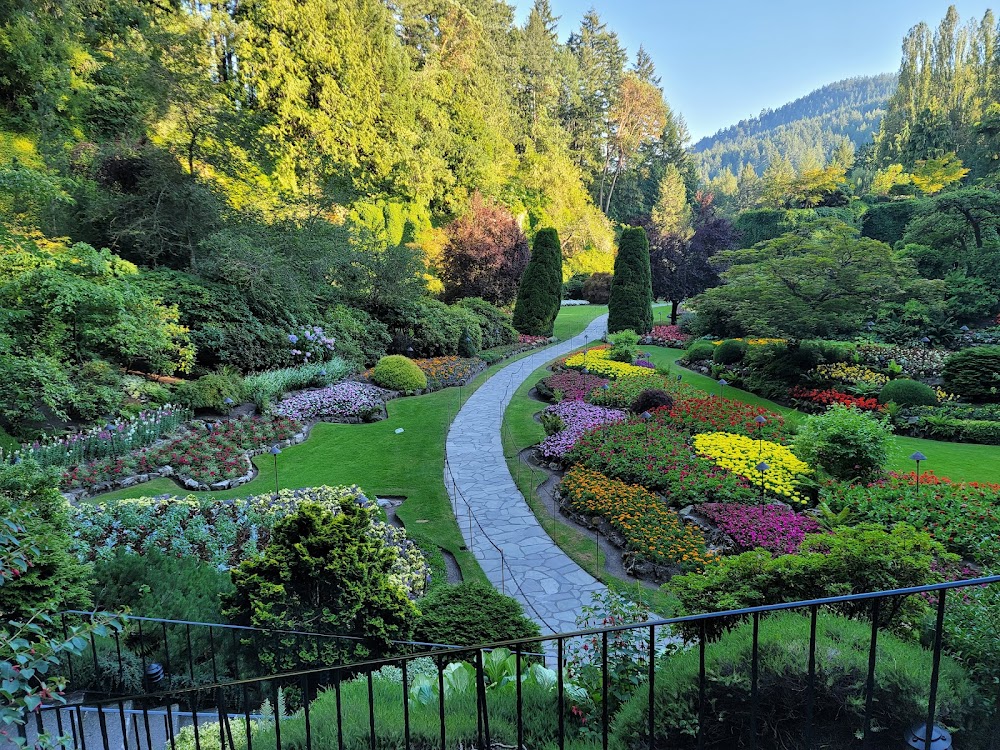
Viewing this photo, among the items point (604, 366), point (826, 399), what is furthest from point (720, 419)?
point (604, 366)

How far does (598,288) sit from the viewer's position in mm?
36438

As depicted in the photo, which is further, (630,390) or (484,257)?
(484,257)

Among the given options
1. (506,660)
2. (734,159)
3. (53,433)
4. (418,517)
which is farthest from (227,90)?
(734,159)

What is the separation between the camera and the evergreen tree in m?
23.5

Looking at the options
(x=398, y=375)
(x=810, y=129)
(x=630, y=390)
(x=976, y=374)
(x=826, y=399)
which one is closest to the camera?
(x=976, y=374)

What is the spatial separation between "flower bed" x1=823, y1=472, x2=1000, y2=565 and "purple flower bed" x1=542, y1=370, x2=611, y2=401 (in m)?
6.51

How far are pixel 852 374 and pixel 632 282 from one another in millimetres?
10201

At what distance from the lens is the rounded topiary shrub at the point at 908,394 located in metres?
11.8

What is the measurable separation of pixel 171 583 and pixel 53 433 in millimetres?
6341

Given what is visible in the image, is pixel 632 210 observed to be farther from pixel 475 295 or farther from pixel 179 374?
pixel 179 374

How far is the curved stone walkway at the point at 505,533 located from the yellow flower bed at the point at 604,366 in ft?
14.0

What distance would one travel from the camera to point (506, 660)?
4129 millimetres

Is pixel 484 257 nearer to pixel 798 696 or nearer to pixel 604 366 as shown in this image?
pixel 604 366

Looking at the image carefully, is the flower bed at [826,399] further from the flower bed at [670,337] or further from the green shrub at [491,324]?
the green shrub at [491,324]
